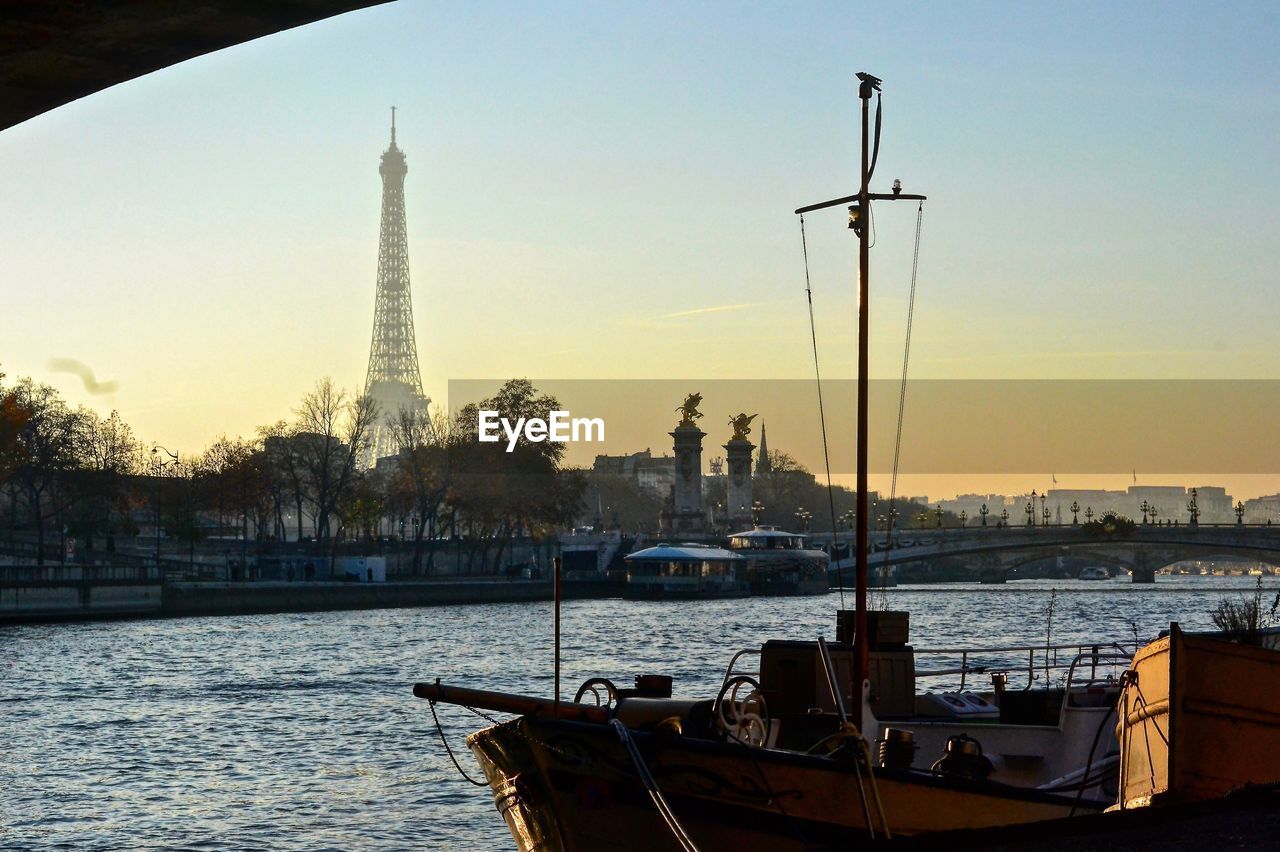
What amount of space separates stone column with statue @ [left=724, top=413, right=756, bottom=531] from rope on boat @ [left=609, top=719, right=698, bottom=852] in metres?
111

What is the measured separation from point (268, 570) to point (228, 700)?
50.0 meters

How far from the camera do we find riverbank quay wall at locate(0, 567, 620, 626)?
59.4 m

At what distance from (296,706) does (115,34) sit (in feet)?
103

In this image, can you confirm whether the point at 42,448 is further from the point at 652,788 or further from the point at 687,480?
the point at 652,788

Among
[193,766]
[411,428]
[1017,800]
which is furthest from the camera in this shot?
[411,428]

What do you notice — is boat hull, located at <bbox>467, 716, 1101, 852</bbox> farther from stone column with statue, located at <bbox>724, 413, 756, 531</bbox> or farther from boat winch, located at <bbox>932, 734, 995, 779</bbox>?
stone column with statue, located at <bbox>724, 413, 756, 531</bbox>

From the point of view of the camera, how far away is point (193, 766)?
27547 millimetres

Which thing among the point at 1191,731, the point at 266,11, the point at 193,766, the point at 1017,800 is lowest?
the point at 193,766

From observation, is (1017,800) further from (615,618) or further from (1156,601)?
(1156,601)

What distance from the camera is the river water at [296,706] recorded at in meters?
22.5

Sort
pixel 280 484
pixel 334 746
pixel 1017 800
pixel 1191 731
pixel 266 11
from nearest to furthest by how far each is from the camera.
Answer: pixel 266 11 < pixel 1191 731 < pixel 1017 800 < pixel 334 746 < pixel 280 484

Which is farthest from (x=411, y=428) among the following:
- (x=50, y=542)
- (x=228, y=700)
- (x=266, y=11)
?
A: (x=266, y=11)

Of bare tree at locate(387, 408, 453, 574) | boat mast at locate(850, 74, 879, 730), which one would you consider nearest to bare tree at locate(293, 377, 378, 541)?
bare tree at locate(387, 408, 453, 574)

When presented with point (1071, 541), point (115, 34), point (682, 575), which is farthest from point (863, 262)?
point (1071, 541)
